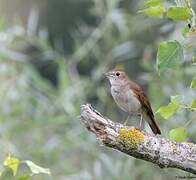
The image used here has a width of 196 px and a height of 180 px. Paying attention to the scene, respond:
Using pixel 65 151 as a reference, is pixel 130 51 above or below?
above

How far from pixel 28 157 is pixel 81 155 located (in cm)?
116

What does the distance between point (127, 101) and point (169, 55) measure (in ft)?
8.54

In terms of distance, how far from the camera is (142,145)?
345 centimetres

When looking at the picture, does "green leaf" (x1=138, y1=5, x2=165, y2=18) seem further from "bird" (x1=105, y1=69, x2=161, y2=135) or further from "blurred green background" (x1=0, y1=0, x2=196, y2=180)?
"blurred green background" (x1=0, y1=0, x2=196, y2=180)

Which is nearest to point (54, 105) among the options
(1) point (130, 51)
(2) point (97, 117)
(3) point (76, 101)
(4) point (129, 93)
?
(3) point (76, 101)

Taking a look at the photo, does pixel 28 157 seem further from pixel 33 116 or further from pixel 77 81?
pixel 77 81

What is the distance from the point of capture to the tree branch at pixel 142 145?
343cm

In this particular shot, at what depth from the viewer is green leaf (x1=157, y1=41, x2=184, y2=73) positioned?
3233 millimetres

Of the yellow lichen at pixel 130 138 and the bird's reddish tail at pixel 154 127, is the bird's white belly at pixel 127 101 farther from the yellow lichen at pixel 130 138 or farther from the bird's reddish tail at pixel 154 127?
the yellow lichen at pixel 130 138

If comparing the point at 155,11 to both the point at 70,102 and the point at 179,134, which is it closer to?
the point at 179,134

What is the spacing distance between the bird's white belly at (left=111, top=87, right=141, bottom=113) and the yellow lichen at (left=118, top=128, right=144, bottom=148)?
7.49ft

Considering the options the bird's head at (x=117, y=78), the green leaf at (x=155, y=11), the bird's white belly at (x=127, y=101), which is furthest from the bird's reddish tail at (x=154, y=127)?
the green leaf at (x=155, y=11)

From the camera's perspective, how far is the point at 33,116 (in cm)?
773

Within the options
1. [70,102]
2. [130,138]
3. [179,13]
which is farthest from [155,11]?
[70,102]
